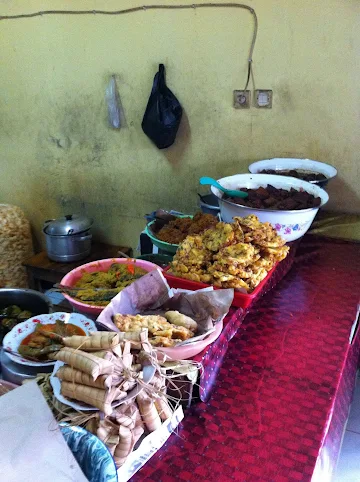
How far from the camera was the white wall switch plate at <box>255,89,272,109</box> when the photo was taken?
2.57m

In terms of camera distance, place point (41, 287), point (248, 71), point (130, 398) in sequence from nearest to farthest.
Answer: point (130, 398)
point (248, 71)
point (41, 287)

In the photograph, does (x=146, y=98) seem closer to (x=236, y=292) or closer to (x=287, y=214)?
(x=287, y=214)

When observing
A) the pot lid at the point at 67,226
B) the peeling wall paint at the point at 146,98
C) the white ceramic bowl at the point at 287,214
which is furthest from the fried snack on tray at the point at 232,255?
the pot lid at the point at 67,226

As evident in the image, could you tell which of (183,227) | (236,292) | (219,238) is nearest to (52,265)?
(183,227)

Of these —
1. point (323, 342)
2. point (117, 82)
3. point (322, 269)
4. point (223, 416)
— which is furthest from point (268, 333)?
point (117, 82)

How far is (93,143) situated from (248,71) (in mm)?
1366

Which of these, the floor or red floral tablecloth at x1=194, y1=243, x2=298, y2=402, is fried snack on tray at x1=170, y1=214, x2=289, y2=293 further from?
the floor

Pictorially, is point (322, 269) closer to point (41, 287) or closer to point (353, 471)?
point (353, 471)

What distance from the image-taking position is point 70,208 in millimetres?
3699

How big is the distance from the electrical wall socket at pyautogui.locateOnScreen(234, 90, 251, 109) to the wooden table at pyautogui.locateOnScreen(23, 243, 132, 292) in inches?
59.1

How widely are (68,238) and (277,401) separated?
2.41 meters

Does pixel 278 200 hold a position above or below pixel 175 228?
above

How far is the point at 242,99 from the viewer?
8.72ft

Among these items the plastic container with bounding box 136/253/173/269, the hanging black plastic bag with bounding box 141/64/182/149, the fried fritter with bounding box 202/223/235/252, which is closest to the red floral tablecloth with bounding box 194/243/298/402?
the fried fritter with bounding box 202/223/235/252
